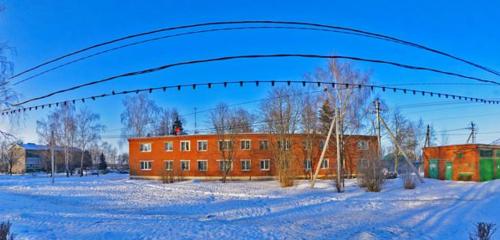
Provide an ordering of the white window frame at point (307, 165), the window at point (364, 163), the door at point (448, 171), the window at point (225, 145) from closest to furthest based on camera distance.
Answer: the window at point (364, 163)
the door at point (448, 171)
the white window frame at point (307, 165)
the window at point (225, 145)

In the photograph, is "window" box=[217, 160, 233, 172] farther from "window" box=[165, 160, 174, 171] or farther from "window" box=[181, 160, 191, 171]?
"window" box=[165, 160, 174, 171]

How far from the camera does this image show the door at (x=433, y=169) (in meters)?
39.6

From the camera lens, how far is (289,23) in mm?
5984

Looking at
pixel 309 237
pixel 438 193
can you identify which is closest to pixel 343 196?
pixel 438 193

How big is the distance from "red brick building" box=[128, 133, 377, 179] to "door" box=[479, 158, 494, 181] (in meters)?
11.2

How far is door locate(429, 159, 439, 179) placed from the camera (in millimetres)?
39625

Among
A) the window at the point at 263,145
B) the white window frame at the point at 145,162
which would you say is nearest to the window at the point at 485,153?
the window at the point at 263,145

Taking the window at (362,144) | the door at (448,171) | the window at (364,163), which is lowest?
the door at (448,171)

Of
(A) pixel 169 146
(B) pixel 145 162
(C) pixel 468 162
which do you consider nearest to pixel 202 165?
(A) pixel 169 146

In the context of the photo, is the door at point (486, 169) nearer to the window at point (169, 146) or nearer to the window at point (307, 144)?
the window at point (307, 144)

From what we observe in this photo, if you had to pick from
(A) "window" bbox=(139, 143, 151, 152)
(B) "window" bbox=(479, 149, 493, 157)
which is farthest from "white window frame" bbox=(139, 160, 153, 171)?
(B) "window" bbox=(479, 149, 493, 157)

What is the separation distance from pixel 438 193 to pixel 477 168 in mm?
13107

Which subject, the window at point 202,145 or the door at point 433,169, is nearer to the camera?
the door at point 433,169

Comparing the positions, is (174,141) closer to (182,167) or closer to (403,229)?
(182,167)
